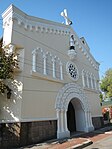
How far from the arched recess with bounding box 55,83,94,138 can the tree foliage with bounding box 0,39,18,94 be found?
4.23 metres

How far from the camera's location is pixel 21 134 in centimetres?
877

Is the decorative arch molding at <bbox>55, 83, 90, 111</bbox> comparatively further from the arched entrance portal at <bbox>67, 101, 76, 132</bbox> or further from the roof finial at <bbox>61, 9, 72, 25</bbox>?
the roof finial at <bbox>61, 9, 72, 25</bbox>

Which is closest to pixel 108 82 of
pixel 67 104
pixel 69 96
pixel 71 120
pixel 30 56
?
pixel 71 120

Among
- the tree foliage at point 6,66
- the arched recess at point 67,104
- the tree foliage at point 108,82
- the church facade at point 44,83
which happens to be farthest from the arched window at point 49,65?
the tree foliage at point 108,82

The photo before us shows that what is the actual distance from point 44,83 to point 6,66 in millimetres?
3166

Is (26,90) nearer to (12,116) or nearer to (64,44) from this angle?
(12,116)

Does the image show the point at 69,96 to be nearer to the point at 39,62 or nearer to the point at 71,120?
the point at 71,120

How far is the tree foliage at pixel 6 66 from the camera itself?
29.9 feet

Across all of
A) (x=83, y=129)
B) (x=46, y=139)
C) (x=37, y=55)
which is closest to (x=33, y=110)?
(x=46, y=139)

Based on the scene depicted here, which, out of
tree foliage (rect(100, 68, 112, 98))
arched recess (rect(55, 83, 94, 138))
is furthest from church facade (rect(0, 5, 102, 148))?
tree foliage (rect(100, 68, 112, 98))

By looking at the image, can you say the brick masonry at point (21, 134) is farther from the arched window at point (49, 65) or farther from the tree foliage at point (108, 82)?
the tree foliage at point (108, 82)

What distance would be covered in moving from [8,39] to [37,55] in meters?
2.48

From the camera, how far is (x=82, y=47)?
17594 mm

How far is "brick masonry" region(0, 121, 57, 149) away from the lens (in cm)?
857
